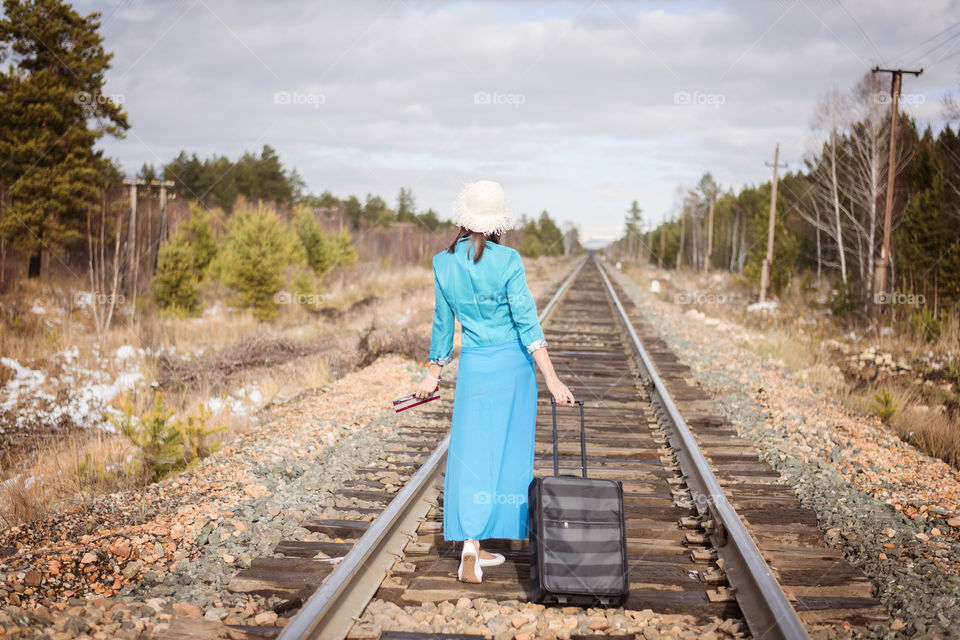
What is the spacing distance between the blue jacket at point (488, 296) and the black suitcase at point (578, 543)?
0.60 metres

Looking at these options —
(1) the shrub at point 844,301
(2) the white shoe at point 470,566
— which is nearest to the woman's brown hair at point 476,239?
(2) the white shoe at point 470,566

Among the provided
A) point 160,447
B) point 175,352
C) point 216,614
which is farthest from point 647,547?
point 175,352

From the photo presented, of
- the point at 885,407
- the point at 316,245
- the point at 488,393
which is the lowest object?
the point at 885,407

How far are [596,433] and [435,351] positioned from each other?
280cm

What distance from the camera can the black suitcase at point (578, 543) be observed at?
317 centimetres

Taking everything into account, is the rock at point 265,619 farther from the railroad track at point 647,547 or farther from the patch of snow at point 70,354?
the patch of snow at point 70,354

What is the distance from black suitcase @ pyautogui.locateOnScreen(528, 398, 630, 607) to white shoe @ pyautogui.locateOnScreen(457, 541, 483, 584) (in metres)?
0.31

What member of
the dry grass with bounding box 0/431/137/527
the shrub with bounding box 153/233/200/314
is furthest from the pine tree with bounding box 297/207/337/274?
the dry grass with bounding box 0/431/137/527

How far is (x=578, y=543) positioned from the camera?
3227 mm

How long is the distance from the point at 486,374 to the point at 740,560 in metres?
1.57

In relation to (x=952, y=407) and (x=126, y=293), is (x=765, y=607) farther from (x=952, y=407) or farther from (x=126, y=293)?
(x=126, y=293)

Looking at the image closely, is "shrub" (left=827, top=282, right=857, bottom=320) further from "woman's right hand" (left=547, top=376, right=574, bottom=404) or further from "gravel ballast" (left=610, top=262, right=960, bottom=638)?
"woman's right hand" (left=547, top=376, right=574, bottom=404)

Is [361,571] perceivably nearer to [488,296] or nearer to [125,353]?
[488,296]

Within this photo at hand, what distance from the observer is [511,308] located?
347 centimetres
